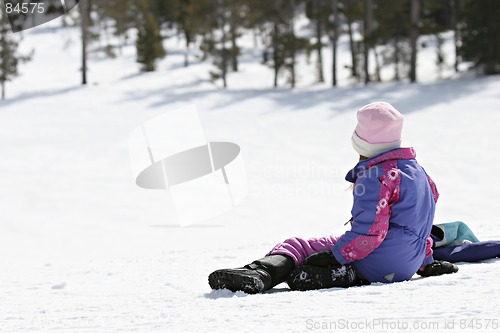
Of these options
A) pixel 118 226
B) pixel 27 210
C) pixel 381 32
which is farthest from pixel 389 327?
pixel 381 32

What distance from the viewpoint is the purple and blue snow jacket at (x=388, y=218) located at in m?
3.21

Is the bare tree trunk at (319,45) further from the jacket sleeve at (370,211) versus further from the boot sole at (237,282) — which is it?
the boot sole at (237,282)

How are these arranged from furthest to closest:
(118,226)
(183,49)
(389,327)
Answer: (183,49), (118,226), (389,327)

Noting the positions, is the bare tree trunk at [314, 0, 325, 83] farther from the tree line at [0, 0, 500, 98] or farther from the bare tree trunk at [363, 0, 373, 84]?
the bare tree trunk at [363, 0, 373, 84]

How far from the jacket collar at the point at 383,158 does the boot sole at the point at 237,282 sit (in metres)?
Answer: 0.78

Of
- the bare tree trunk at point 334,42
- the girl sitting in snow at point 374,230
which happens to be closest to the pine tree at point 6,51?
the bare tree trunk at point 334,42

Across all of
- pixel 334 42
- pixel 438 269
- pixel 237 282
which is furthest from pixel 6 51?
pixel 438 269

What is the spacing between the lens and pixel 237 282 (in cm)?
328

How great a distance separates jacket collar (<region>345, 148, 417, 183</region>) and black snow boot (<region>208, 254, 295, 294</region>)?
62cm

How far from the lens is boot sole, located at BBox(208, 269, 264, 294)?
128 inches

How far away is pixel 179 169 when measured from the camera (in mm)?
13367

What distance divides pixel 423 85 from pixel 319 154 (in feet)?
38.9

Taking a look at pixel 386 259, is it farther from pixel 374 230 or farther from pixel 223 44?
pixel 223 44

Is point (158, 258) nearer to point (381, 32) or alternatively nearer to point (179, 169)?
point (179, 169)
